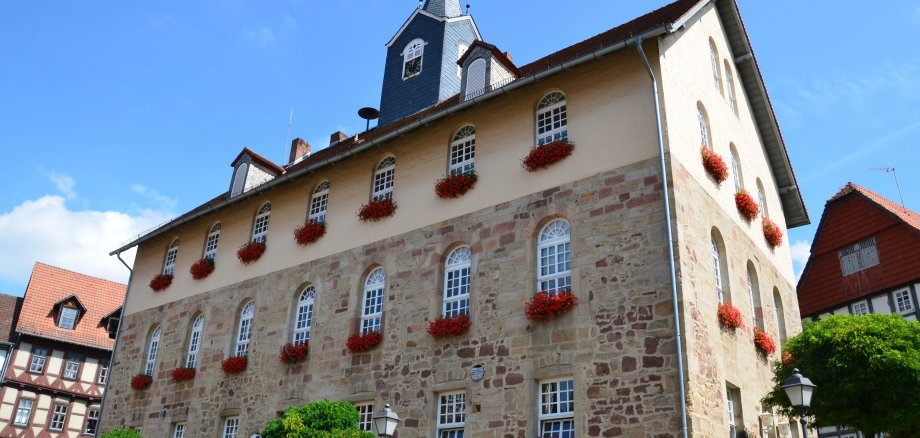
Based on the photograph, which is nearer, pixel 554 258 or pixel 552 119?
pixel 554 258

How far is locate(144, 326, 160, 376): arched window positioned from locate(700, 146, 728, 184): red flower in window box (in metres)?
16.3

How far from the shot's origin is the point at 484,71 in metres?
17.6

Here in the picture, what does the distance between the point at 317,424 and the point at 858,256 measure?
22.3 meters

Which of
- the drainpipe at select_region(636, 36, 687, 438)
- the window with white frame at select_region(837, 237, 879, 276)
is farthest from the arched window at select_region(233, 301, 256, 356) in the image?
the window with white frame at select_region(837, 237, 879, 276)

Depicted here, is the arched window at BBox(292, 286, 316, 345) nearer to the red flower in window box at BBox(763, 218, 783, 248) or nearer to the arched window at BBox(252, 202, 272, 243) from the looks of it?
the arched window at BBox(252, 202, 272, 243)

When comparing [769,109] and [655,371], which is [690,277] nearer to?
[655,371]

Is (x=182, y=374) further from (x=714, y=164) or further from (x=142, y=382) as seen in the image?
(x=714, y=164)

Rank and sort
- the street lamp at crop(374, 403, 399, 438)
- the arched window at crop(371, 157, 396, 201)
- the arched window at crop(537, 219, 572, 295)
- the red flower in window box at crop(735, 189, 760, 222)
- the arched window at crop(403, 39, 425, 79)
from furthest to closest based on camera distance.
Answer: the arched window at crop(403, 39, 425, 79)
the arched window at crop(371, 157, 396, 201)
the red flower in window box at crop(735, 189, 760, 222)
the arched window at crop(537, 219, 572, 295)
the street lamp at crop(374, 403, 399, 438)

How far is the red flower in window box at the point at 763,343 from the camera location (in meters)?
16.0

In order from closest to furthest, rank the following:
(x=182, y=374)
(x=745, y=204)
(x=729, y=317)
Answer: (x=729, y=317)
(x=745, y=204)
(x=182, y=374)

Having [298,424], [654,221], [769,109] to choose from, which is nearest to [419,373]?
[298,424]

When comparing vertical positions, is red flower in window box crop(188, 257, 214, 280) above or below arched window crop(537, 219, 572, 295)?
above

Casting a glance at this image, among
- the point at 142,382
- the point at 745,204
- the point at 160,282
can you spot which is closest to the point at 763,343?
the point at 745,204

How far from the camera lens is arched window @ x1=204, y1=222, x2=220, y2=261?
22.8 metres
